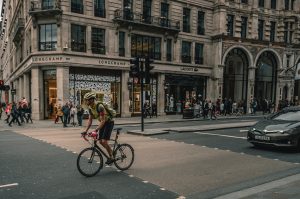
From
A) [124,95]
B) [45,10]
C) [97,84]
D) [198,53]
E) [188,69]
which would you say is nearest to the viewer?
[45,10]

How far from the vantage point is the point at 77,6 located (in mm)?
23344

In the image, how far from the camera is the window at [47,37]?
23.0m

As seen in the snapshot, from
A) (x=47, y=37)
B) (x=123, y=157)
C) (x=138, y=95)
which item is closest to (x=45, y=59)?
(x=47, y=37)

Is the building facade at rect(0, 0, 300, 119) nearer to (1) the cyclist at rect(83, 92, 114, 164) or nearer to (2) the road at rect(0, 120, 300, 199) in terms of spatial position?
(2) the road at rect(0, 120, 300, 199)

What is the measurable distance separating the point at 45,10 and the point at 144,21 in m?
9.00

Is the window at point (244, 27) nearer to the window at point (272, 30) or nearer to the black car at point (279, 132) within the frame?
the window at point (272, 30)

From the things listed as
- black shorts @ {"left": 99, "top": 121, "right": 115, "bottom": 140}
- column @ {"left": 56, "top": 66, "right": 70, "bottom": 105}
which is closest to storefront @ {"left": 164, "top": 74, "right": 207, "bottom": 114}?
column @ {"left": 56, "top": 66, "right": 70, "bottom": 105}

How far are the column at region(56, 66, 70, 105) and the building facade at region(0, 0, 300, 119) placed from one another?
0.08 meters

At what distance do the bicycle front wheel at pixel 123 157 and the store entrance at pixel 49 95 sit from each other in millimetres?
18300

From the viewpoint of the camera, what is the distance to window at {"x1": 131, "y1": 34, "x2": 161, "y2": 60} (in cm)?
2658

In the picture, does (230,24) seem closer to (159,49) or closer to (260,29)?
(260,29)

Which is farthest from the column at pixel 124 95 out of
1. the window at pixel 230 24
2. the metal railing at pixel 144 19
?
the window at pixel 230 24

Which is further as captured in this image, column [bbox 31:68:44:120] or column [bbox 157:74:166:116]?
column [bbox 157:74:166:116]

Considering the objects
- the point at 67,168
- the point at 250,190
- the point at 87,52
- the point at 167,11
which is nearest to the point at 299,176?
the point at 250,190
